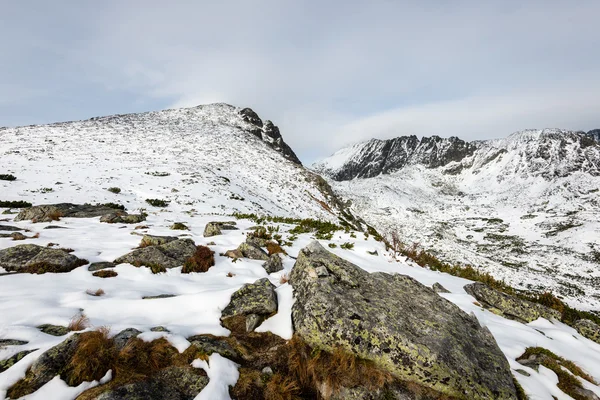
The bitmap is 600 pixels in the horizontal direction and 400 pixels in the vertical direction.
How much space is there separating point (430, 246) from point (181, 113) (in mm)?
65531

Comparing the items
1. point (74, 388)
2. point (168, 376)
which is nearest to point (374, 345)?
point (168, 376)

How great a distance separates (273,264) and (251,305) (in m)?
3.12

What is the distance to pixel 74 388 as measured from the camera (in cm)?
329

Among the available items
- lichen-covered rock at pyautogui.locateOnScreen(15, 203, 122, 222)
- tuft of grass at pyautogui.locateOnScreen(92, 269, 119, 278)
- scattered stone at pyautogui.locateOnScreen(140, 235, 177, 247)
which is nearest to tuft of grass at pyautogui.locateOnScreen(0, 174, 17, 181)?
lichen-covered rock at pyautogui.locateOnScreen(15, 203, 122, 222)

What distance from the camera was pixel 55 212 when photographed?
41.0 ft

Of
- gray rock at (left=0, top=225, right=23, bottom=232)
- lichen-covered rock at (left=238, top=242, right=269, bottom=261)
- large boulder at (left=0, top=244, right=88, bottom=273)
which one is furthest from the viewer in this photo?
gray rock at (left=0, top=225, right=23, bottom=232)

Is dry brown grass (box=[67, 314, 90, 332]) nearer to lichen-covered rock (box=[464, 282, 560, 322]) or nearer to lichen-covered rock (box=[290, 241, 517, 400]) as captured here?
lichen-covered rock (box=[290, 241, 517, 400])

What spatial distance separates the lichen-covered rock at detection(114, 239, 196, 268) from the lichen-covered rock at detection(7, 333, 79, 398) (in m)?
3.80

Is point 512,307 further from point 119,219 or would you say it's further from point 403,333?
point 119,219

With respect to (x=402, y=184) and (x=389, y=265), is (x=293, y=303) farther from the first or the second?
(x=402, y=184)

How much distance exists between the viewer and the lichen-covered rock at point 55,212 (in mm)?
12117

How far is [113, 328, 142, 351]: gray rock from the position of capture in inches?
154

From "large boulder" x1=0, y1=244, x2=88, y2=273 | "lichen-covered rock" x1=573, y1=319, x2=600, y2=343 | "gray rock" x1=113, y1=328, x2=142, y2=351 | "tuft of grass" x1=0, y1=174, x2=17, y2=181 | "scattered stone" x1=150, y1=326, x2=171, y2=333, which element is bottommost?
"lichen-covered rock" x1=573, y1=319, x2=600, y2=343

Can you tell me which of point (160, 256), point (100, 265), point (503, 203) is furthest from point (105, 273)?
point (503, 203)
